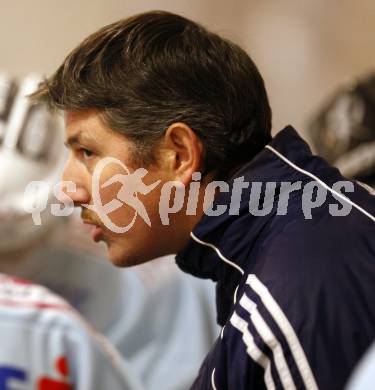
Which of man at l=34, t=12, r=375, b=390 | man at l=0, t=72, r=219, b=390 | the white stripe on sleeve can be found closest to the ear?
man at l=34, t=12, r=375, b=390

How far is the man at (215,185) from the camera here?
32.4 inches

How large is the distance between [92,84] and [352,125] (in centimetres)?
95

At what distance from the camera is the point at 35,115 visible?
5.66 feet

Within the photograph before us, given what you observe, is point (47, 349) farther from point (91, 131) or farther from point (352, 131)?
point (352, 131)

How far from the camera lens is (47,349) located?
1.01m

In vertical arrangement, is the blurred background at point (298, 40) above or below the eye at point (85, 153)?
above

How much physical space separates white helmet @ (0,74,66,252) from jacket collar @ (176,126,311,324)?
0.77 metres

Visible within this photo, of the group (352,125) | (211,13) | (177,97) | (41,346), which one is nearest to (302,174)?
(177,97)

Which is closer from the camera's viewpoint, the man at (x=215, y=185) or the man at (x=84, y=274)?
the man at (x=215, y=185)

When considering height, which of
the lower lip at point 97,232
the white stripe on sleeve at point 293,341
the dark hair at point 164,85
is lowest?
the lower lip at point 97,232

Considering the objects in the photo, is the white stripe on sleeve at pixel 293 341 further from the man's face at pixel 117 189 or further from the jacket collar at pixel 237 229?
the man's face at pixel 117 189

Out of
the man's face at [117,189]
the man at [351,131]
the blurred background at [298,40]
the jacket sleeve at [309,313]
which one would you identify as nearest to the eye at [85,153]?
the man's face at [117,189]

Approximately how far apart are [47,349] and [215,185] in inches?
11.4

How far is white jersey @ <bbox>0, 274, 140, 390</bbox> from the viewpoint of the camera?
976 millimetres
